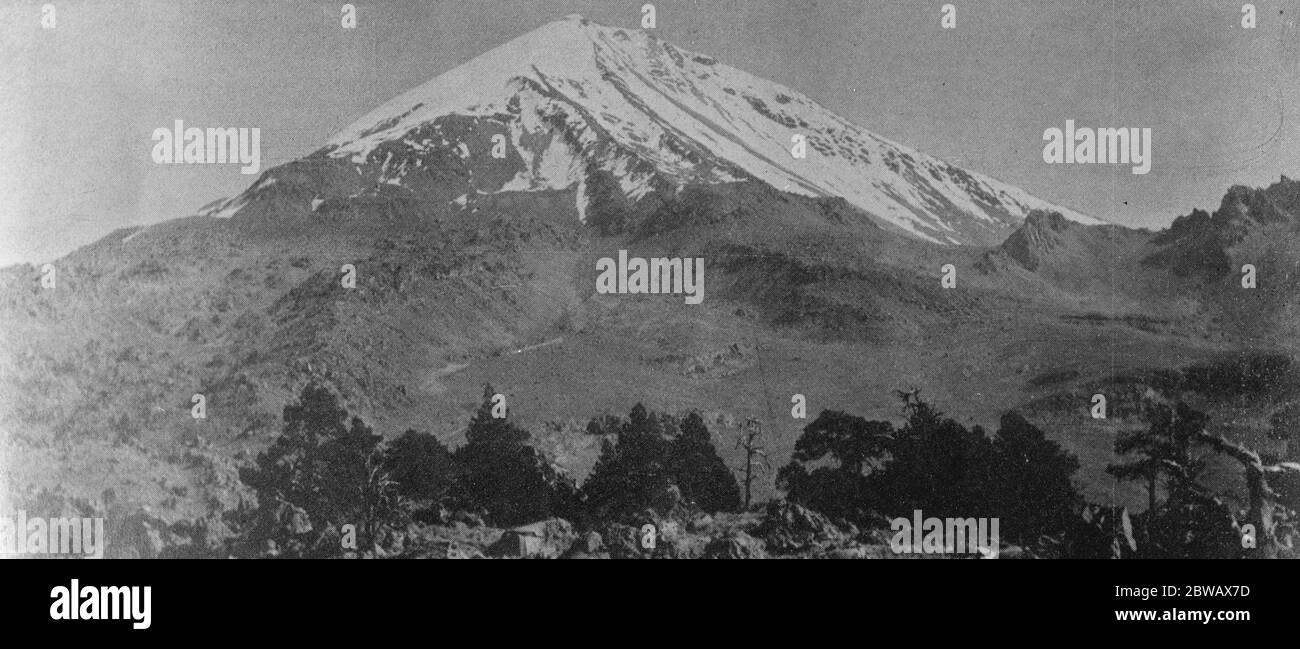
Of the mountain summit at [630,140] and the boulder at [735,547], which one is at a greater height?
the mountain summit at [630,140]

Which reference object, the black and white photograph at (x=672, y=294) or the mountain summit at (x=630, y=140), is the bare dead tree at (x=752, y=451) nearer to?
the black and white photograph at (x=672, y=294)

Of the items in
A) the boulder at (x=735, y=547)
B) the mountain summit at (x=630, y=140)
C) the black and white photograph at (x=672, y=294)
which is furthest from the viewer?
the mountain summit at (x=630, y=140)

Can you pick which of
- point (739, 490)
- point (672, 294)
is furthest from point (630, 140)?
point (739, 490)

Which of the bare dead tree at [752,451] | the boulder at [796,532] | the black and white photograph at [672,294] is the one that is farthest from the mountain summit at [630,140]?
the boulder at [796,532]

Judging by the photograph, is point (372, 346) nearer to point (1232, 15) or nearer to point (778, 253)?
point (778, 253)

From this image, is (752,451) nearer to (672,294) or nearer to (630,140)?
(672,294)

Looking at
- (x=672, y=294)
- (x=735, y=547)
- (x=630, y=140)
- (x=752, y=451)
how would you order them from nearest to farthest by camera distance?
(x=735, y=547) < (x=752, y=451) < (x=672, y=294) < (x=630, y=140)

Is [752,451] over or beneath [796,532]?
over

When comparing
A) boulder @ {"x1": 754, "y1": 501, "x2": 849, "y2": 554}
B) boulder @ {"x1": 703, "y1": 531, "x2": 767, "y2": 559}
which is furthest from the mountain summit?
boulder @ {"x1": 703, "y1": 531, "x2": 767, "y2": 559}

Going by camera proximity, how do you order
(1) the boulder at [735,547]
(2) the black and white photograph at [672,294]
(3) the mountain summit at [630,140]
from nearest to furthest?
(1) the boulder at [735,547]
(2) the black and white photograph at [672,294]
(3) the mountain summit at [630,140]

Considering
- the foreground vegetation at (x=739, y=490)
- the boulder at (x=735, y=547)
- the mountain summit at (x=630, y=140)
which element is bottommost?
the boulder at (x=735, y=547)

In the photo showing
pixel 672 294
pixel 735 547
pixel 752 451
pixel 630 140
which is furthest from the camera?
pixel 630 140
